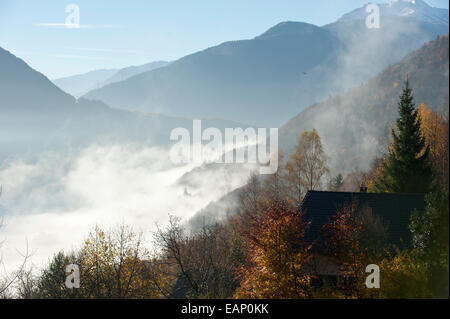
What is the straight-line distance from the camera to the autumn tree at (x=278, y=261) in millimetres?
14680

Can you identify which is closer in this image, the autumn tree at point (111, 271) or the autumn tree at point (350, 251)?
the autumn tree at point (350, 251)

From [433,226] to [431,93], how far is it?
142964mm

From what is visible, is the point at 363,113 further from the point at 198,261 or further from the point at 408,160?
the point at 198,261

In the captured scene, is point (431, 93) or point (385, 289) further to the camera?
point (431, 93)

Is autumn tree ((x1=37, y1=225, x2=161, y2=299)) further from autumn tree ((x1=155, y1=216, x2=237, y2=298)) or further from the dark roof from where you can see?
the dark roof

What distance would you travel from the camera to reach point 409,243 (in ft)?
67.7

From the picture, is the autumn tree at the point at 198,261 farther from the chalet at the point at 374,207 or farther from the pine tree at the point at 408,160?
the pine tree at the point at 408,160

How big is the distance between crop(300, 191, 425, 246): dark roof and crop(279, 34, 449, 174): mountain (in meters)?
100.0

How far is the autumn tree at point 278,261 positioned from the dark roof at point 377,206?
491cm

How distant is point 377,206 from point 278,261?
34.5ft

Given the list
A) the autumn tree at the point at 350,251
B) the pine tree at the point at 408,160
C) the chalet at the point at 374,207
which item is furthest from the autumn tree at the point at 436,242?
the pine tree at the point at 408,160

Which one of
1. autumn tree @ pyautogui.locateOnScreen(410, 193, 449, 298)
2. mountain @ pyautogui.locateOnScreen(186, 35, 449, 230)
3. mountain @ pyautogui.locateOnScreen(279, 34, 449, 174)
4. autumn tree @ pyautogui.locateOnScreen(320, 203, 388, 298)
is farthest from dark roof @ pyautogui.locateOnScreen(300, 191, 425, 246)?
mountain @ pyautogui.locateOnScreen(279, 34, 449, 174)
